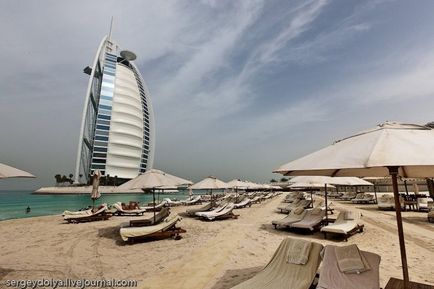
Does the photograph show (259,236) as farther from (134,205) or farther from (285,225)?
(134,205)

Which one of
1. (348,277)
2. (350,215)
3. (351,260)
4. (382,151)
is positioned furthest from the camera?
(350,215)

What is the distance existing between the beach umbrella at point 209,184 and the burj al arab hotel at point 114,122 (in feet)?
218

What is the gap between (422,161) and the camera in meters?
2.20

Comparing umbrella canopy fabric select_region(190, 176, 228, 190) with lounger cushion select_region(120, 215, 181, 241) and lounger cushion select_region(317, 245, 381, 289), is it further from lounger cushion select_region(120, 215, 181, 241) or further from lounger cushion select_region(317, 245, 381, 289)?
lounger cushion select_region(317, 245, 381, 289)

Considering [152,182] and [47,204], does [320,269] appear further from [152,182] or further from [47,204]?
[47,204]

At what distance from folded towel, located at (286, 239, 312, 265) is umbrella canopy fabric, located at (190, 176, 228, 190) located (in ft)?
31.9

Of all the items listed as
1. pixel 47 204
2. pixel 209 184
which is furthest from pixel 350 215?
pixel 47 204

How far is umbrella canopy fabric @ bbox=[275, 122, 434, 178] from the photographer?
89.1 inches

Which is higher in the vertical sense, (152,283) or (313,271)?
(313,271)

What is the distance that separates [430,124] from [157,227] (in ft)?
24.8

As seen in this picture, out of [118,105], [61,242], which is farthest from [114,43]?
[61,242]

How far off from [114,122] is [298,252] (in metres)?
80.5

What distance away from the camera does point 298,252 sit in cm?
436

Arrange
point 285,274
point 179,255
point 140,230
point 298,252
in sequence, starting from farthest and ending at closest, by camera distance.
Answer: point 140,230 → point 179,255 → point 298,252 → point 285,274
